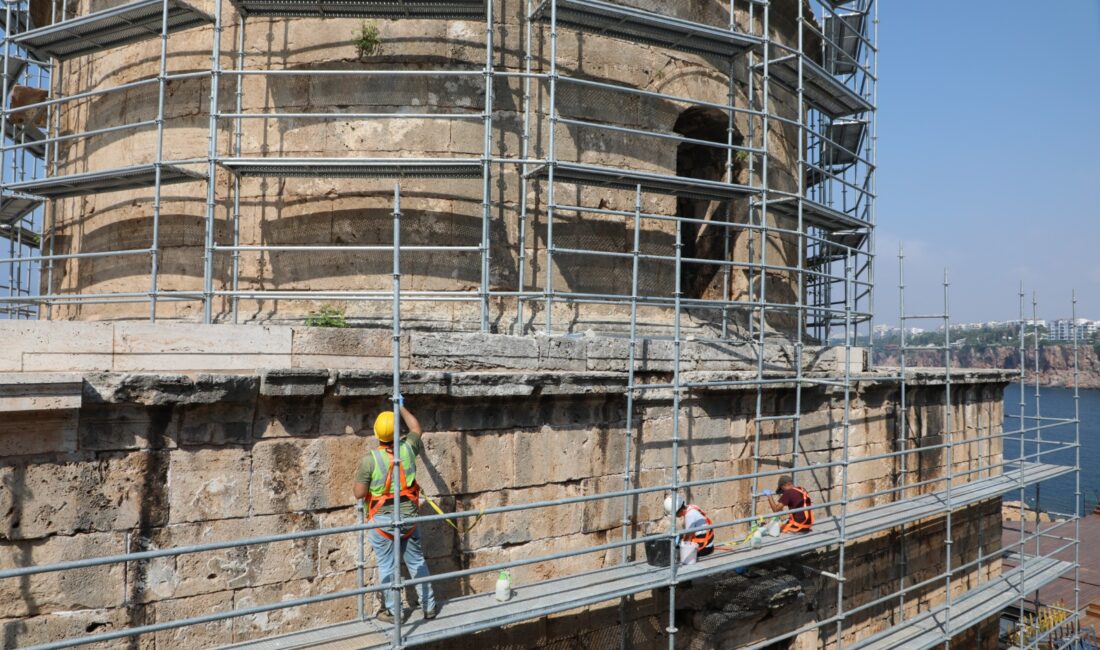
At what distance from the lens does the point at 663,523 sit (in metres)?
7.13

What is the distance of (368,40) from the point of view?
7715mm

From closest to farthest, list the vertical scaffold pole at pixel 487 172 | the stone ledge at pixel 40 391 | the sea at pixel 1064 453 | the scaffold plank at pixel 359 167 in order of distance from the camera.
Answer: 1. the stone ledge at pixel 40 391
2. the vertical scaffold pole at pixel 487 172
3. the scaffold plank at pixel 359 167
4. the sea at pixel 1064 453

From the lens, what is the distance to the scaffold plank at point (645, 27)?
7740 mm

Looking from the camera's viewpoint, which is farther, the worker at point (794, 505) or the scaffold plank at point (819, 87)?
the scaffold plank at point (819, 87)

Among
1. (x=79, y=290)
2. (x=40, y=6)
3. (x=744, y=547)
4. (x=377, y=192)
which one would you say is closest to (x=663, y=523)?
(x=744, y=547)

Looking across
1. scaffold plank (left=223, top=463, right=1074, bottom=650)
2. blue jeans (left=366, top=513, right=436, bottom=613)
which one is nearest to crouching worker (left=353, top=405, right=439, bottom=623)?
blue jeans (left=366, top=513, right=436, bottom=613)

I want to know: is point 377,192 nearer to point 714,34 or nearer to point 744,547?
point 714,34

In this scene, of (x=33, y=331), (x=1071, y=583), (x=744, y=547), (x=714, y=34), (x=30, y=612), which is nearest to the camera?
(x=30, y=612)

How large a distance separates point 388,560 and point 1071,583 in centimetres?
2146

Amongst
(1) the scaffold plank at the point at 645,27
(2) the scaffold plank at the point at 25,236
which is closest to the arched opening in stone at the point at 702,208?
(1) the scaffold plank at the point at 645,27

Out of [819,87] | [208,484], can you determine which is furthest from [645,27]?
[208,484]

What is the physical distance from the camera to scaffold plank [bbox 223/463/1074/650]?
501 cm

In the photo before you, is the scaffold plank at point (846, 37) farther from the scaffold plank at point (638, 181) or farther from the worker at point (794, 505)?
the worker at point (794, 505)

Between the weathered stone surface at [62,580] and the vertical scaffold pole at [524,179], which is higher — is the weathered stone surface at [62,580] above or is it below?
below
